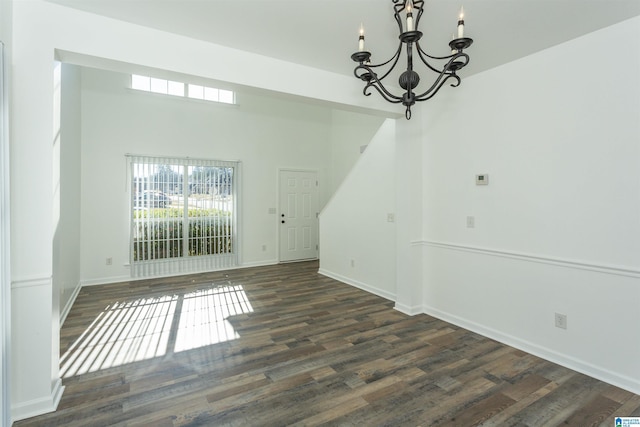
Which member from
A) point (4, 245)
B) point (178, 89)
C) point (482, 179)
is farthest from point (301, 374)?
point (178, 89)

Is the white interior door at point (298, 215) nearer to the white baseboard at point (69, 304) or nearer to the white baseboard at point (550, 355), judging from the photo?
the white baseboard at point (69, 304)

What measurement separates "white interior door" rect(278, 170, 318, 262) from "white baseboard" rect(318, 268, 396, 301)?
1.28m

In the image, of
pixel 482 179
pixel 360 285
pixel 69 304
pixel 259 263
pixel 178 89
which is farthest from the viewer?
pixel 259 263

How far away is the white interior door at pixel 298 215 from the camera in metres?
7.00

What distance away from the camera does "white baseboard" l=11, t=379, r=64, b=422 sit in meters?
1.97

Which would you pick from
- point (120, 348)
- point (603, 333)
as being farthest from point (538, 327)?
point (120, 348)

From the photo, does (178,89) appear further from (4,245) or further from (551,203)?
(551,203)

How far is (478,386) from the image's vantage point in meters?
2.33

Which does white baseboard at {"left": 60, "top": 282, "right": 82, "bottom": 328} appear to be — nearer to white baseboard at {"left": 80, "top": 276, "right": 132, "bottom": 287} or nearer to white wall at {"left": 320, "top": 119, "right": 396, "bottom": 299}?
white baseboard at {"left": 80, "top": 276, "right": 132, "bottom": 287}

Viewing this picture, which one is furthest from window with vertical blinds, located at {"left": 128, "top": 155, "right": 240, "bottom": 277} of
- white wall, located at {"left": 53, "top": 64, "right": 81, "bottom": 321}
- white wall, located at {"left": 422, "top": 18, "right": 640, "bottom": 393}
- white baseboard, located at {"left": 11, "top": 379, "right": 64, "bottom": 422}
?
white wall, located at {"left": 422, "top": 18, "right": 640, "bottom": 393}

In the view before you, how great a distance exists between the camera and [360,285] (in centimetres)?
493

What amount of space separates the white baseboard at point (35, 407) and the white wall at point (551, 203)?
354 centimetres

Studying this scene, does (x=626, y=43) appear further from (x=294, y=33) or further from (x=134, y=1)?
(x=134, y=1)

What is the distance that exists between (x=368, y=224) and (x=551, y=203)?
95.2 inches
